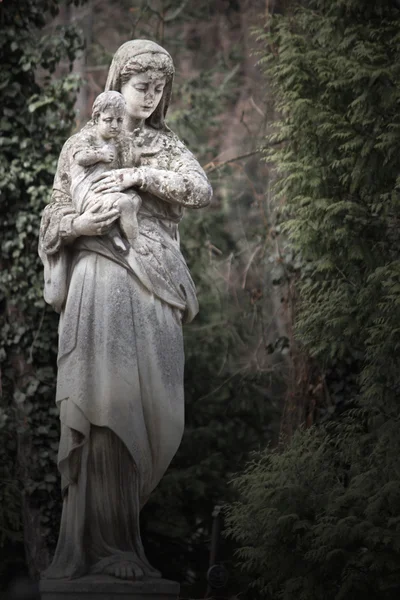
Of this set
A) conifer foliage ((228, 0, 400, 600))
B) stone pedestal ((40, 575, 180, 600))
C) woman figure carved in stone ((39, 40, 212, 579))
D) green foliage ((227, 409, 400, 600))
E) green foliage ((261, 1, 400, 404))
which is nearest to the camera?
stone pedestal ((40, 575, 180, 600))

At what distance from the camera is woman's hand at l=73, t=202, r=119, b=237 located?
6734 mm

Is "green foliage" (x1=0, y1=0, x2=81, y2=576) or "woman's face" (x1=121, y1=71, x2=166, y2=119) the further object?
"green foliage" (x1=0, y1=0, x2=81, y2=576)

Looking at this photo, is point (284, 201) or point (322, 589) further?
point (284, 201)

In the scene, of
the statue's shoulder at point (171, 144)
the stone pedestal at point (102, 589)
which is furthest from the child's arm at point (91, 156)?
the stone pedestal at point (102, 589)

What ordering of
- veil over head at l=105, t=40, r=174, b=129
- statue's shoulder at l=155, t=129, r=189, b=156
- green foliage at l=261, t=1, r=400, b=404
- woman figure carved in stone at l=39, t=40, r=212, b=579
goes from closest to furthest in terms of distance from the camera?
woman figure carved in stone at l=39, t=40, r=212, b=579, veil over head at l=105, t=40, r=174, b=129, statue's shoulder at l=155, t=129, r=189, b=156, green foliage at l=261, t=1, r=400, b=404

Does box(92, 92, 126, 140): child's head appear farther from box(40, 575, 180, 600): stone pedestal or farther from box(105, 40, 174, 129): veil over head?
box(40, 575, 180, 600): stone pedestal

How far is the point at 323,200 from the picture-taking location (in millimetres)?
10852

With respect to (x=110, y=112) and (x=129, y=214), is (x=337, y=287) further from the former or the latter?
(x=110, y=112)

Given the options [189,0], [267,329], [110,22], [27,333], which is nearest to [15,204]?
[27,333]

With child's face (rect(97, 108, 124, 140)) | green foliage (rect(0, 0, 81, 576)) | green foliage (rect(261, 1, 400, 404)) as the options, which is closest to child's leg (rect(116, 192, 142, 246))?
child's face (rect(97, 108, 124, 140))

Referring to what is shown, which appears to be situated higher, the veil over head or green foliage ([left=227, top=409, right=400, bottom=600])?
the veil over head

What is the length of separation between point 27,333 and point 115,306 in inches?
188

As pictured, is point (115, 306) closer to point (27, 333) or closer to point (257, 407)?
point (27, 333)

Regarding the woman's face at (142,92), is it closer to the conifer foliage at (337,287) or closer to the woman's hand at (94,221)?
the woman's hand at (94,221)
